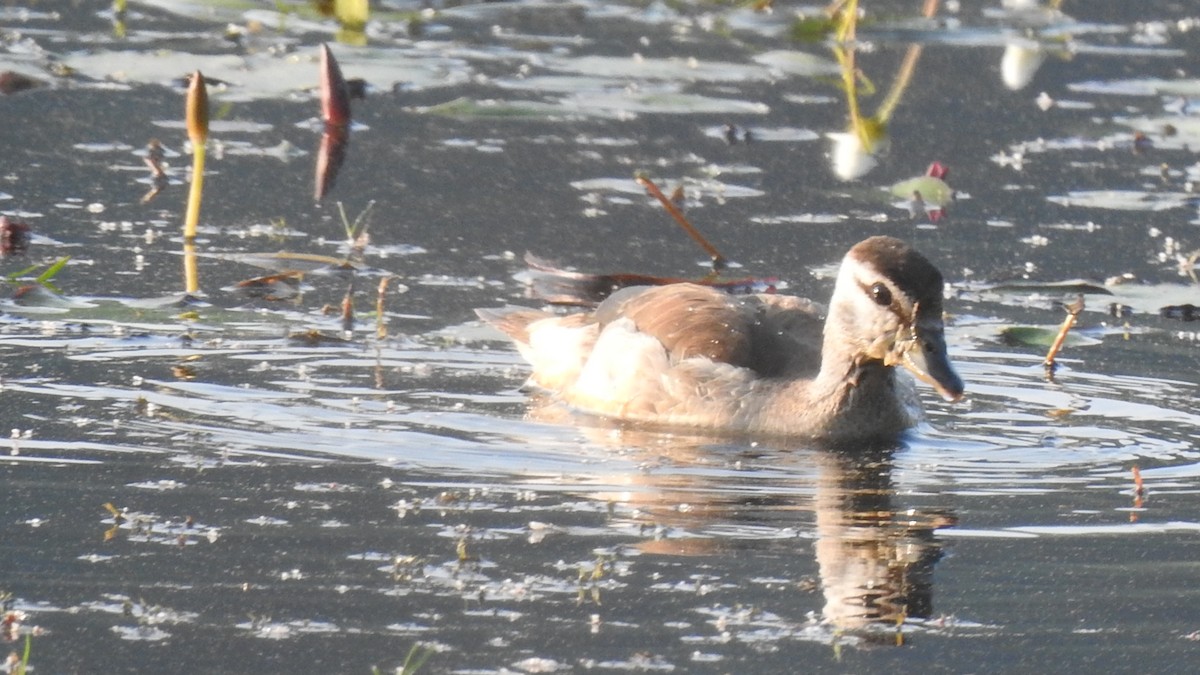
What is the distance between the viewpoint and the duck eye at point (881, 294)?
28.9 ft

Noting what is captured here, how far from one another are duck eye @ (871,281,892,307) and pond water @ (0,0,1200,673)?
0.56 meters

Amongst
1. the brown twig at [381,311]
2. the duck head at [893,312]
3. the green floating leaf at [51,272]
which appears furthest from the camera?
the brown twig at [381,311]

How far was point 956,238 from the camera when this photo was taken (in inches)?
461

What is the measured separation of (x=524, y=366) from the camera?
9906 millimetres

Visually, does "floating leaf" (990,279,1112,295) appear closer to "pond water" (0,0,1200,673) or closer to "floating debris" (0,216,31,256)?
"pond water" (0,0,1200,673)

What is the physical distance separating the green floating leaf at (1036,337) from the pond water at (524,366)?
0.8 inches

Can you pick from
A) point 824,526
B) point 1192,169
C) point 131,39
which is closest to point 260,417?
point 824,526

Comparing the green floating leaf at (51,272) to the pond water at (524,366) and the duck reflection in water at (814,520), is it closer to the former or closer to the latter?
the pond water at (524,366)

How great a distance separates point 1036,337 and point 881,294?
1.39 m

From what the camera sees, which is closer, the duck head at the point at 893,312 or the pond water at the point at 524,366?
the pond water at the point at 524,366

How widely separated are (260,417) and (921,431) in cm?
266

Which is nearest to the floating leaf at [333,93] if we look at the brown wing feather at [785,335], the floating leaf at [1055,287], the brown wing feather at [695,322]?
the brown wing feather at [695,322]

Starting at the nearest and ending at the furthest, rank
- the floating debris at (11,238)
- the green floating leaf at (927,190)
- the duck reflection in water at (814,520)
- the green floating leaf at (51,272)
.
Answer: the duck reflection in water at (814,520) < the green floating leaf at (51,272) < the floating debris at (11,238) < the green floating leaf at (927,190)

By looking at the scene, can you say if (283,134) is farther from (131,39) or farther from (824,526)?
(824,526)
